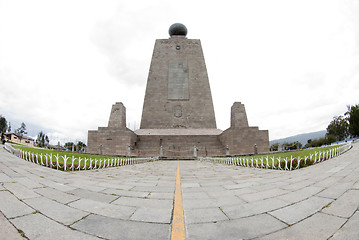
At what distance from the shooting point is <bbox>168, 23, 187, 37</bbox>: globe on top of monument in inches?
1476

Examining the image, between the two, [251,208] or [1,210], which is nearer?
[1,210]

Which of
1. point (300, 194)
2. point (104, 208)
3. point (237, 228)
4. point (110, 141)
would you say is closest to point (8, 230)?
point (104, 208)

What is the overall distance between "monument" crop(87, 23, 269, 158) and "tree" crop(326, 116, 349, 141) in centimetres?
5042

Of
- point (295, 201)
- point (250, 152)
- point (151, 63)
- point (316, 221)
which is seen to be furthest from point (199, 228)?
point (151, 63)

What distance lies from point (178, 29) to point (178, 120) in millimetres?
20609

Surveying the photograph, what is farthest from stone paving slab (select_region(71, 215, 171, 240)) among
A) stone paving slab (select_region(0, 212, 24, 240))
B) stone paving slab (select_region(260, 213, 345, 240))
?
stone paving slab (select_region(260, 213, 345, 240))

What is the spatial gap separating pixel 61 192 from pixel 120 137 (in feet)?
63.4

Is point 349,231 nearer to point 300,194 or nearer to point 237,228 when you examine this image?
point 237,228

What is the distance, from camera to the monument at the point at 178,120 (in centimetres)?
2189

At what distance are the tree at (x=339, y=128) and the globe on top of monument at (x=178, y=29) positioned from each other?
55737 millimetres

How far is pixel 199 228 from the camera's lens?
2.10 m

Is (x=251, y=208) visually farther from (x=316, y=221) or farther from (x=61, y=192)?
(x=61, y=192)

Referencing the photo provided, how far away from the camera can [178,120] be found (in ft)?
102

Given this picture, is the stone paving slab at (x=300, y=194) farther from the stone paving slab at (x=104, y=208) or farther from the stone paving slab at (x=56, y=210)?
the stone paving slab at (x=56, y=210)
